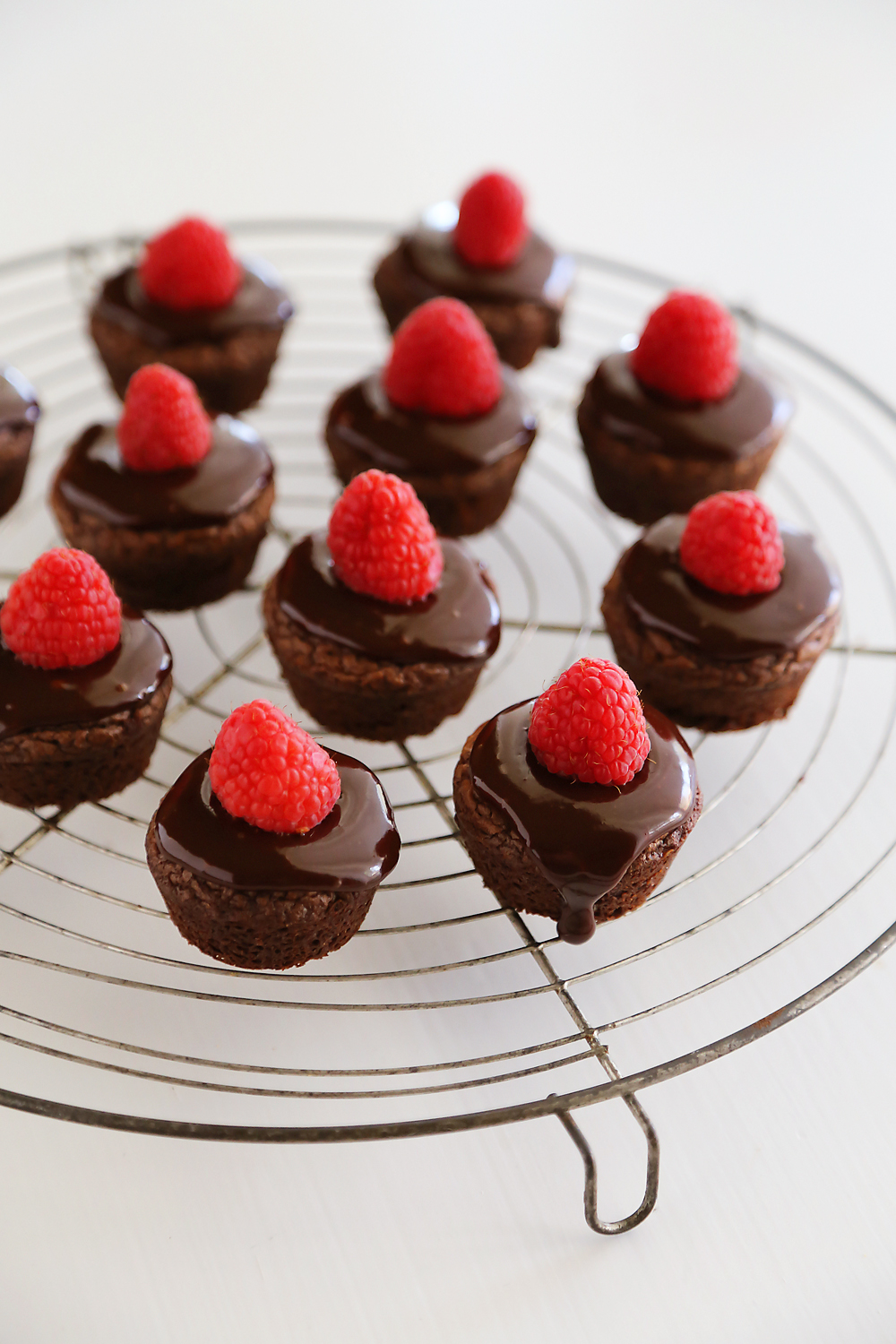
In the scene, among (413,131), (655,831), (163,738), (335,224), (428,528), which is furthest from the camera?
(413,131)

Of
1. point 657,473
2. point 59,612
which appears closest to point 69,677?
point 59,612

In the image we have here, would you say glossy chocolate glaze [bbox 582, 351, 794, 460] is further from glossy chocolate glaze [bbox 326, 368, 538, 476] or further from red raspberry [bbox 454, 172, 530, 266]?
red raspberry [bbox 454, 172, 530, 266]

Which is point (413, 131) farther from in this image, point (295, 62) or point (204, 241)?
point (204, 241)

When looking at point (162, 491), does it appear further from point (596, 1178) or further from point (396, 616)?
point (596, 1178)

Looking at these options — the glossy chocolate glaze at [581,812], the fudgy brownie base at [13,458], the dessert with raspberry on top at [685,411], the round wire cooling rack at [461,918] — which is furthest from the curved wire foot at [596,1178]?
the fudgy brownie base at [13,458]

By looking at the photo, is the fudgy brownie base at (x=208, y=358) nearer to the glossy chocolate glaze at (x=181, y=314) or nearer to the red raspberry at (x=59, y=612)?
the glossy chocolate glaze at (x=181, y=314)

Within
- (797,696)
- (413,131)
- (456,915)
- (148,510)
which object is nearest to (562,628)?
(797,696)
